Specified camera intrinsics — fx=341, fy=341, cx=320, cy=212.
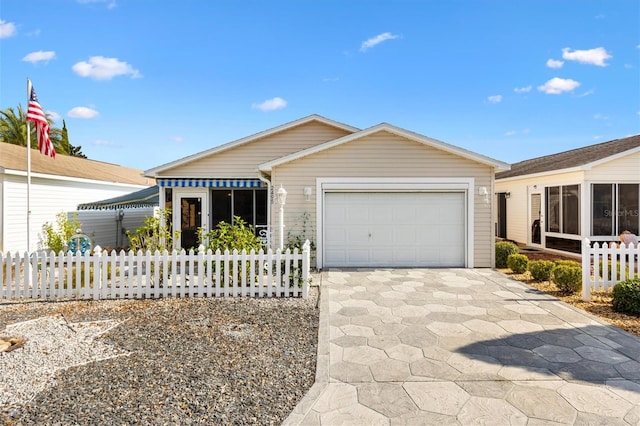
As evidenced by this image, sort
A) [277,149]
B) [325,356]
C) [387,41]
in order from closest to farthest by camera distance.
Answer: [325,356] → [277,149] → [387,41]

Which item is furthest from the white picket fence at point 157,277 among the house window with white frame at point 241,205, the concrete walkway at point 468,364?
the house window with white frame at point 241,205

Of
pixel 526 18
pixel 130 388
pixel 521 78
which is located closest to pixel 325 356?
pixel 130 388

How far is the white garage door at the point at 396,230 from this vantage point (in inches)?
415

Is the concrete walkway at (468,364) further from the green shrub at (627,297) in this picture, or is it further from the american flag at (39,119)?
the american flag at (39,119)

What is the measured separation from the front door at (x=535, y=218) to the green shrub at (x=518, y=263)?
5.93 m

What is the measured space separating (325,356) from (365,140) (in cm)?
742

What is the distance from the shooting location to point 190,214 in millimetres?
13617

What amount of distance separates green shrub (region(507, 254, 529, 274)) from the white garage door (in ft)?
4.34

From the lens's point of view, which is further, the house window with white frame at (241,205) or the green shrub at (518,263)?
the house window with white frame at (241,205)

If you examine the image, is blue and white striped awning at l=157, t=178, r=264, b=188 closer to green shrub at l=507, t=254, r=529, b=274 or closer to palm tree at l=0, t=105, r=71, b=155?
green shrub at l=507, t=254, r=529, b=274

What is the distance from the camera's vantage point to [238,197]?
1384 cm

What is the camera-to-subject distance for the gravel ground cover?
10.4 ft

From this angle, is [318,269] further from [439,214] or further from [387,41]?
[387,41]

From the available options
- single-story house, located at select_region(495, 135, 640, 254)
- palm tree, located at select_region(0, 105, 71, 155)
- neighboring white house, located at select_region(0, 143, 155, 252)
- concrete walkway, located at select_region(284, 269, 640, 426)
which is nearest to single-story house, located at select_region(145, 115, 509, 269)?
concrete walkway, located at select_region(284, 269, 640, 426)
